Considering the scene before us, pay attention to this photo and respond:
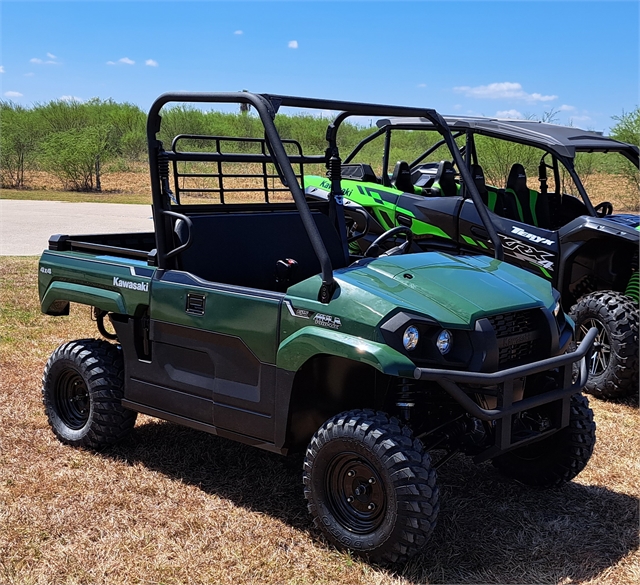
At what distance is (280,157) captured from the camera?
3373mm

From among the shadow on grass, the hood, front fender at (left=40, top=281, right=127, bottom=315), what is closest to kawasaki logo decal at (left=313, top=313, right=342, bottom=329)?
the hood

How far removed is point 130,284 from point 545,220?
3.90 metres

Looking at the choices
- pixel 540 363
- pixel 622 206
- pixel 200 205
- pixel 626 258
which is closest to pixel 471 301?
pixel 540 363

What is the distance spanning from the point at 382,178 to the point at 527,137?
1.56 meters

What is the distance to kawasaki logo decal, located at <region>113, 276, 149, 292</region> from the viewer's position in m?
4.04

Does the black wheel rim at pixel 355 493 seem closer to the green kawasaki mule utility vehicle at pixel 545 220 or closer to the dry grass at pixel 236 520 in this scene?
the dry grass at pixel 236 520

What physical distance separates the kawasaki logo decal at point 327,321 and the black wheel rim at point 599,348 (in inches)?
120

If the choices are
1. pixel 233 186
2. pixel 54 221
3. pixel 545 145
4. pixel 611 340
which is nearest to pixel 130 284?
pixel 611 340

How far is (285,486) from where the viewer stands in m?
4.02

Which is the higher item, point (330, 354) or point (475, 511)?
point (330, 354)

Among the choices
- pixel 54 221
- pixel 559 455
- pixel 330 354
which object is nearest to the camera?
pixel 330 354

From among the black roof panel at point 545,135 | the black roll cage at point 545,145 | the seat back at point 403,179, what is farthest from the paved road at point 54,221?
the black roof panel at point 545,135

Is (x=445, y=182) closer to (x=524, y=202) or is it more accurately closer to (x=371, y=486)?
(x=524, y=202)

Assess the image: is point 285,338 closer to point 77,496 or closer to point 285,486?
point 285,486
